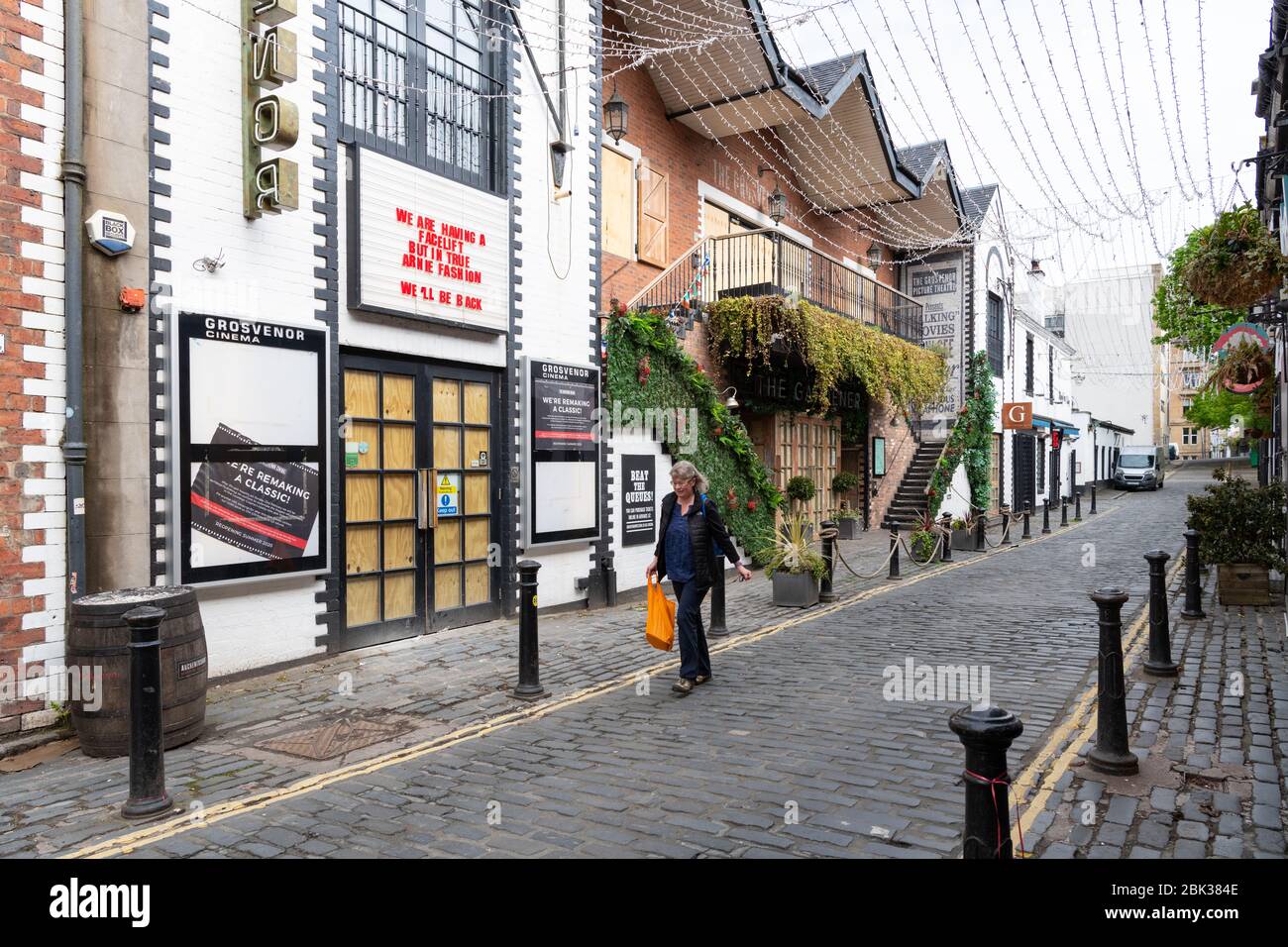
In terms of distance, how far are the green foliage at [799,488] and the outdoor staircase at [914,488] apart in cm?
367

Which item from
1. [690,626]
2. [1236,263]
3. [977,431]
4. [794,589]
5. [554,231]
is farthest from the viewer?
[977,431]

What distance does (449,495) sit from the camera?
354 inches

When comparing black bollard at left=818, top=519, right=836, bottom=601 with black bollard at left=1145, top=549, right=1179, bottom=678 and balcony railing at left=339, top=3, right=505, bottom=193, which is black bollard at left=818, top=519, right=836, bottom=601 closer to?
black bollard at left=1145, top=549, right=1179, bottom=678

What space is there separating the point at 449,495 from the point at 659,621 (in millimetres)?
3295

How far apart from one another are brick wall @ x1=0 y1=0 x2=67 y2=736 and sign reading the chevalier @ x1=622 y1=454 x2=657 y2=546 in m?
6.69

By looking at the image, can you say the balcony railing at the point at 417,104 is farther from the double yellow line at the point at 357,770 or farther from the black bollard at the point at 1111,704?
the black bollard at the point at 1111,704

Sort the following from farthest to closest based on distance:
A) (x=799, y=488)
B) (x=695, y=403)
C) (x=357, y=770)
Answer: (x=799, y=488) → (x=695, y=403) → (x=357, y=770)

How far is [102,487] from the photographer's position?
19.9ft

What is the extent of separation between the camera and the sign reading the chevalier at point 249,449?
652 cm

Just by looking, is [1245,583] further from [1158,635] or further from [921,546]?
[921,546]

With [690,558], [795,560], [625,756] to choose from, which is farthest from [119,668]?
[795,560]

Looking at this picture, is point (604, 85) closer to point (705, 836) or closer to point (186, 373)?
point (186, 373)

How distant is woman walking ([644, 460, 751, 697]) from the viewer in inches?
264
